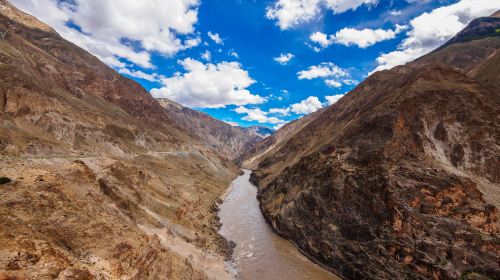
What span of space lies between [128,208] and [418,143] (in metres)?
43.8

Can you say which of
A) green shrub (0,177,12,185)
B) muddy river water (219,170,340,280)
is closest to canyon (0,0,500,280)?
green shrub (0,177,12,185)

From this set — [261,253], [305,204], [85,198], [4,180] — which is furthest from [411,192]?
[4,180]

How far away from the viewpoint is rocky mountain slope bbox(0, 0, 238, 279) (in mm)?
18562

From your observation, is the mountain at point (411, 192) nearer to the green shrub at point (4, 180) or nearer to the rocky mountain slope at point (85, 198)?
the rocky mountain slope at point (85, 198)

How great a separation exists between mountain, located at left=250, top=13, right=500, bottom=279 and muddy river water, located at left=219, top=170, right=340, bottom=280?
203cm

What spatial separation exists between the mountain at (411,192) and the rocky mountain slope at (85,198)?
16359 millimetres

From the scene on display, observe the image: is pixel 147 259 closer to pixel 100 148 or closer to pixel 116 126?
pixel 100 148

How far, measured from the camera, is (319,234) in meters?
41.4

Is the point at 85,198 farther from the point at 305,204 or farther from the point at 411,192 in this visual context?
the point at 411,192

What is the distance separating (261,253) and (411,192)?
22689 mm

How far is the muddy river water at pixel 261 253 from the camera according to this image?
35494 mm

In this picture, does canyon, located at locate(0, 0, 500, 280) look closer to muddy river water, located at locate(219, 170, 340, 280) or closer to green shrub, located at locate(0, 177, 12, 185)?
green shrub, located at locate(0, 177, 12, 185)

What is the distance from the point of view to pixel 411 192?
35.2m

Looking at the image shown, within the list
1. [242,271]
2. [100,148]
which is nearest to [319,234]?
[242,271]
